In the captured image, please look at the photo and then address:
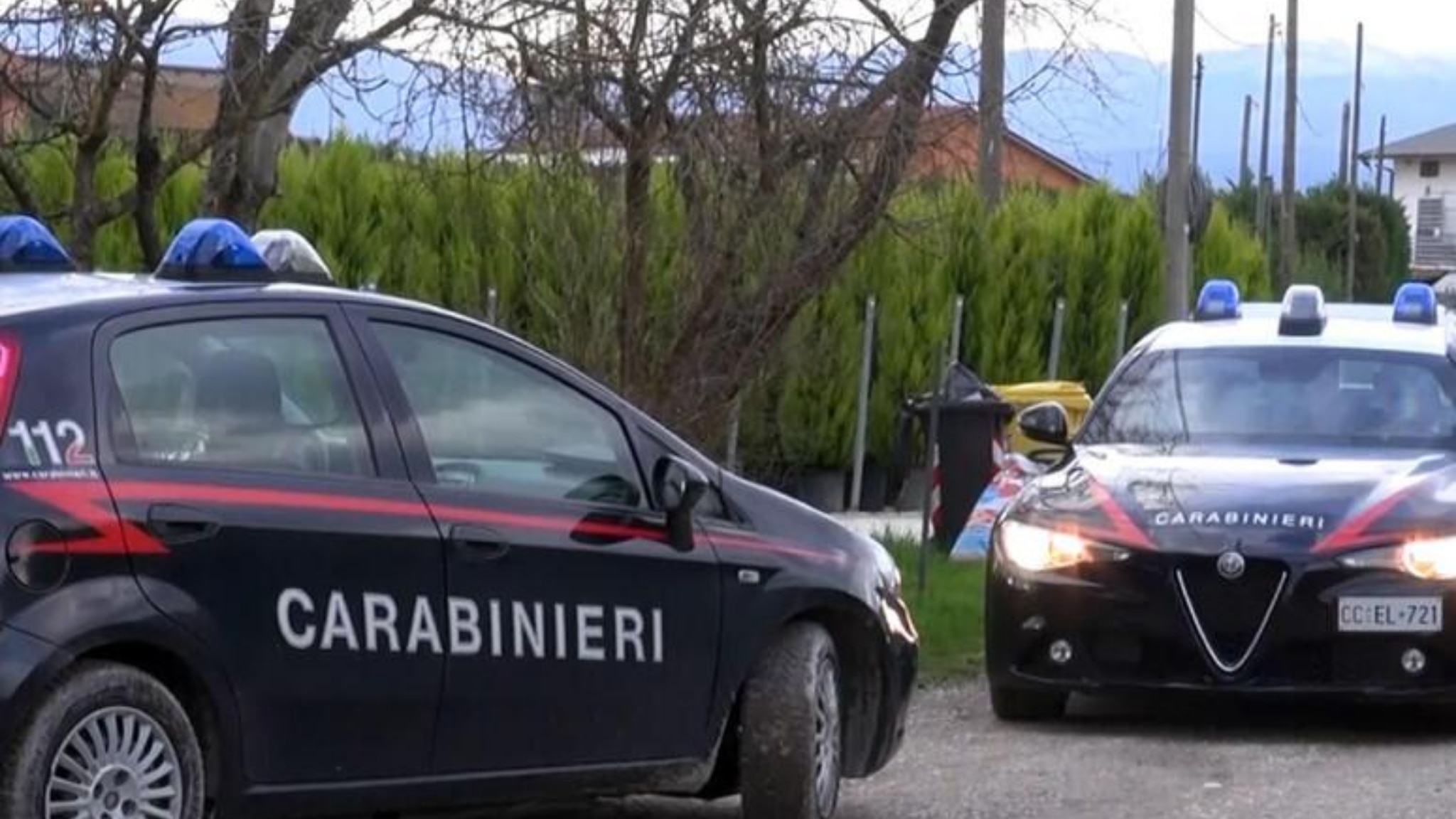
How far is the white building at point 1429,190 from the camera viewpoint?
93000mm

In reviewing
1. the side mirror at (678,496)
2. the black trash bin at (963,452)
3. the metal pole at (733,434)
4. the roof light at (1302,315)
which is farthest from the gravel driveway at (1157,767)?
the black trash bin at (963,452)

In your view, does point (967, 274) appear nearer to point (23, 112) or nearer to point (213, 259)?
point (23, 112)

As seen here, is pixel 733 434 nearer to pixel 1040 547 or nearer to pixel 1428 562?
pixel 1040 547

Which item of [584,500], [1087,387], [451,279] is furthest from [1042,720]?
[1087,387]

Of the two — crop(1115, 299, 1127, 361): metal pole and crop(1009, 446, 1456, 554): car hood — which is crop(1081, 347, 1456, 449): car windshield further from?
crop(1115, 299, 1127, 361): metal pole

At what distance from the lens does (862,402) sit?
2133cm

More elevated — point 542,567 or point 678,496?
point 678,496

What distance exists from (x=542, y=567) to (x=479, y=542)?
0.75ft

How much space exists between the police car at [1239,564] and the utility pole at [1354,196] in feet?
138

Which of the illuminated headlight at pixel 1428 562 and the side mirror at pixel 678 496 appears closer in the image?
the side mirror at pixel 678 496

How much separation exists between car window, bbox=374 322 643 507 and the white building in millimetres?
83254

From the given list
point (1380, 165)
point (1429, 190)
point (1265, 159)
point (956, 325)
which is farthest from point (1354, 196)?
point (956, 325)

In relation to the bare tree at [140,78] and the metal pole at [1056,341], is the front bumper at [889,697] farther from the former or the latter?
the metal pole at [1056,341]

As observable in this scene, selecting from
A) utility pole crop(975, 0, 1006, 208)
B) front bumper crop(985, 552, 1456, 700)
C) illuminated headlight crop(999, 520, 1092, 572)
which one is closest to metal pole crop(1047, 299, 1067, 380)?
utility pole crop(975, 0, 1006, 208)
